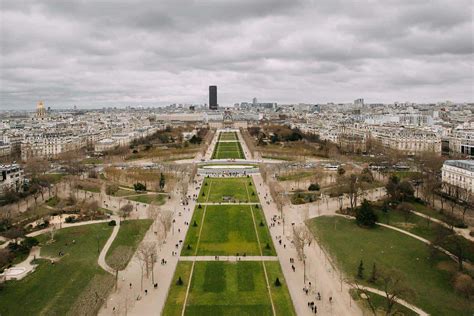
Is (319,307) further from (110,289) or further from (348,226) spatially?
(348,226)

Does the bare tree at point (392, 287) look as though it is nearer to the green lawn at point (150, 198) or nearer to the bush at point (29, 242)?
the bush at point (29, 242)

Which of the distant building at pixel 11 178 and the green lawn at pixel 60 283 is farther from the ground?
the distant building at pixel 11 178

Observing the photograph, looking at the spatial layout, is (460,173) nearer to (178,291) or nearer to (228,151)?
(178,291)

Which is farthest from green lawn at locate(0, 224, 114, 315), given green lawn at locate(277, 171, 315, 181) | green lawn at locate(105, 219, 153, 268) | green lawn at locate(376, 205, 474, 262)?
green lawn at locate(277, 171, 315, 181)

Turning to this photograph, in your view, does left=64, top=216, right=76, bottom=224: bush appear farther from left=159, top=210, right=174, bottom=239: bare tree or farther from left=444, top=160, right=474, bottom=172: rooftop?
left=444, top=160, right=474, bottom=172: rooftop

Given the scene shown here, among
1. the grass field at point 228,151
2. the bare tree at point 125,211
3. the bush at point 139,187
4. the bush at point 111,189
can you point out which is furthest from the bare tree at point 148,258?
the grass field at point 228,151

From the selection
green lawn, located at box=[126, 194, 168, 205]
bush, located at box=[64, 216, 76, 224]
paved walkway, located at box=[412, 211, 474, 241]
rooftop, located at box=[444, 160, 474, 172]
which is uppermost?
rooftop, located at box=[444, 160, 474, 172]
